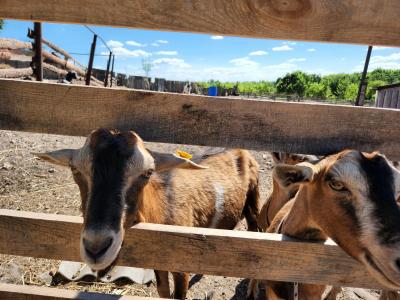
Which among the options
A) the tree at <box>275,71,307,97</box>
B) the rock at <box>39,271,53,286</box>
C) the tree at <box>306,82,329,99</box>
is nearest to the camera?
the rock at <box>39,271,53,286</box>

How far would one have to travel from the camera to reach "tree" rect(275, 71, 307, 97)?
66.3 m

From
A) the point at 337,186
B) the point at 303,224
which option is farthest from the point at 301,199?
the point at 337,186

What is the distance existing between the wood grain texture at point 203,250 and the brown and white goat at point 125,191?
0.55 ft

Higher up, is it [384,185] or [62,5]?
[62,5]

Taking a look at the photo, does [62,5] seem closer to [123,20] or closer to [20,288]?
[123,20]

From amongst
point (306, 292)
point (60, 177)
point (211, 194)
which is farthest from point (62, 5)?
point (60, 177)

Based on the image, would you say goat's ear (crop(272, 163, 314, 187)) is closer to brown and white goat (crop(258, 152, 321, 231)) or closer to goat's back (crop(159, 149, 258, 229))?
goat's back (crop(159, 149, 258, 229))

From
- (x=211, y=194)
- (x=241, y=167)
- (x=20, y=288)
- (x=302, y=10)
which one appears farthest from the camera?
(x=241, y=167)

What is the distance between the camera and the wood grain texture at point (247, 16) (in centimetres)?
153

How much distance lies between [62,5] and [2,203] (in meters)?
4.32

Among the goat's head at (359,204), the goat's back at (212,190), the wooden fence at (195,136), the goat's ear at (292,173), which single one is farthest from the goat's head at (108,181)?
the goat's back at (212,190)

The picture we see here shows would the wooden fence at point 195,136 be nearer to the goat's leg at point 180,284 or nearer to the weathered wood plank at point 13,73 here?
the goat's leg at point 180,284

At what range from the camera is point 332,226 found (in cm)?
186

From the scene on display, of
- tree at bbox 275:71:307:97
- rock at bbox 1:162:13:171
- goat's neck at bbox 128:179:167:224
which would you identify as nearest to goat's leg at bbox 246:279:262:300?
goat's neck at bbox 128:179:167:224
